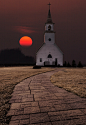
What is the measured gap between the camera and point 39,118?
2.59 meters

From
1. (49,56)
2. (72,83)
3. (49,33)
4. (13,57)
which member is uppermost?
(49,33)

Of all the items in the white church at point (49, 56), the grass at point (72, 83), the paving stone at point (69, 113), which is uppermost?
the white church at point (49, 56)

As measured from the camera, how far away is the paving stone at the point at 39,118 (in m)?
2.49

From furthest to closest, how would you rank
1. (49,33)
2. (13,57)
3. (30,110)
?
(13,57), (49,33), (30,110)

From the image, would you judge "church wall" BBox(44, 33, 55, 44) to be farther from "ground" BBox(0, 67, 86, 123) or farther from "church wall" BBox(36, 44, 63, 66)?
"ground" BBox(0, 67, 86, 123)

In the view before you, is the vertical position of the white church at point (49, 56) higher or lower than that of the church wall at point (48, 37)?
lower

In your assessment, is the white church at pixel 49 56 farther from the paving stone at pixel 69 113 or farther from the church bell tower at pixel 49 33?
the paving stone at pixel 69 113

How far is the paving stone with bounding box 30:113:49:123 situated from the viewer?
2.49m

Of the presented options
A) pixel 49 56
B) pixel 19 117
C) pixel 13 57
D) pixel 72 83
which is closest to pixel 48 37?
pixel 49 56

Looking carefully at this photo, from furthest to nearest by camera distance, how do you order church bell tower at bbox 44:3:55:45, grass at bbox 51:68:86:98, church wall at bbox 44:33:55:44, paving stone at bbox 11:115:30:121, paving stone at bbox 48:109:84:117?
church bell tower at bbox 44:3:55:45 < church wall at bbox 44:33:55:44 < grass at bbox 51:68:86:98 < paving stone at bbox 48:109:84:117 < paving stone at bbox 11:115:30:121

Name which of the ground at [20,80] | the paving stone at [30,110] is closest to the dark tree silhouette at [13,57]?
the ground at [20,80]

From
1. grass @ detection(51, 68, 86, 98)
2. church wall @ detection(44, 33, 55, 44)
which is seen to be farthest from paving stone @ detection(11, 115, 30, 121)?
church wall @ detection(44, 33, 55, 44)

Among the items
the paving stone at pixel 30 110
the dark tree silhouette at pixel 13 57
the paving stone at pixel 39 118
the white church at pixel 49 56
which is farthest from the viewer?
the dark tree silhouette at pixel 13 57

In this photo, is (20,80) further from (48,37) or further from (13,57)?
(13,57)
